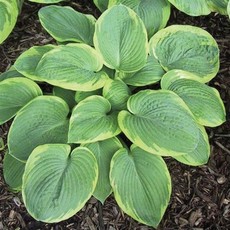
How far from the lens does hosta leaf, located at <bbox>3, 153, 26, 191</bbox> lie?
173 cm

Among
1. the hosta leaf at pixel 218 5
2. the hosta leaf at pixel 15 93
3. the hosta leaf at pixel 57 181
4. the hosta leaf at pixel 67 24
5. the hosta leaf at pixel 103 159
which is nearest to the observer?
the hosta leaf at pixel 57 181

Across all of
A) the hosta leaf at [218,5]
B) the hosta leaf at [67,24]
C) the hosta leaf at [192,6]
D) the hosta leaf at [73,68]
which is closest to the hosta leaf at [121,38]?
the hosta leaf at [73,68]

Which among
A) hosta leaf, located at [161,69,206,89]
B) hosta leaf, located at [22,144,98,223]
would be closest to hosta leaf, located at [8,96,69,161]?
hosta leaf, located at [22,144,98,223]

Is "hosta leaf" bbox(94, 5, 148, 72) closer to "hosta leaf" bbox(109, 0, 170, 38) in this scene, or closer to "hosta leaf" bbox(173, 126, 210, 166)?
"hosta leaf" bbox(109, 0, 170, 38)

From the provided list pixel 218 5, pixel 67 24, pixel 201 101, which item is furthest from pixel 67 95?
pixel 218 5

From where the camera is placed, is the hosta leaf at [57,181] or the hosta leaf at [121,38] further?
the hosta leaf at [121,38]

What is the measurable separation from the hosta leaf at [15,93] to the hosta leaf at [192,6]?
667 millimetres

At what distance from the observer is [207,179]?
1.87 meters

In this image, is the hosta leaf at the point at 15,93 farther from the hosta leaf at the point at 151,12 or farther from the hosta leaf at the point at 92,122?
the hosta leaf at the point at 151,12

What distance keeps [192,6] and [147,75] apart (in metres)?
0.38

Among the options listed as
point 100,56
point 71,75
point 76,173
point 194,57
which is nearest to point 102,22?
point 100,56

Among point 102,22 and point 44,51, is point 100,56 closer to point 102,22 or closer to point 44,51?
point 102,22

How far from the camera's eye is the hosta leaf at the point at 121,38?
5.74 ft

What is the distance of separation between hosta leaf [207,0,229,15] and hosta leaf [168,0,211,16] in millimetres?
45
